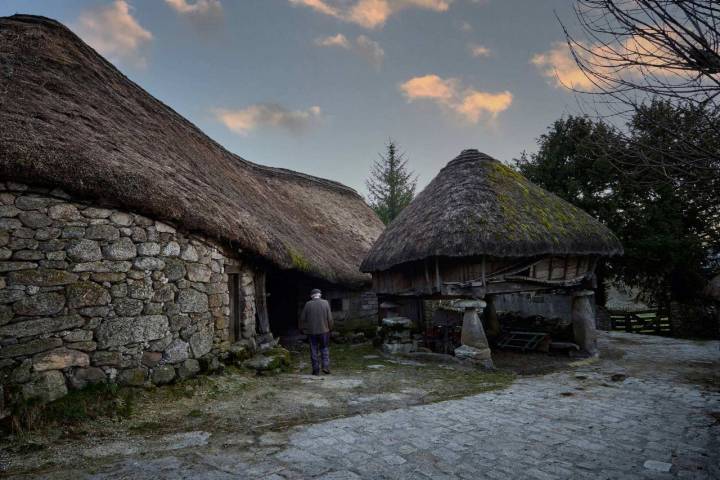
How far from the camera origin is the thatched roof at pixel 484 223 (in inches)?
294

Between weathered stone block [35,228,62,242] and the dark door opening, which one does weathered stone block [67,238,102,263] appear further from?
the dark door opening

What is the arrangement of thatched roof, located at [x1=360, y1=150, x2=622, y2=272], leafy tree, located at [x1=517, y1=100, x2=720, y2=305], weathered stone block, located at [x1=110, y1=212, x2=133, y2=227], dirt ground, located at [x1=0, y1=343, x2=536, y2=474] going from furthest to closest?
leafy tree, located at [x1=517, y1=100, x2=720, y2=305] → thatched roof, located at [x1=360, y1=150, x2=622, y2=272] → weathered stone block, located at [x1=110, y1=212, x2=133, y2=227] → dirt ground, located at [x1=0, y1=343, x2=536, y2=474]

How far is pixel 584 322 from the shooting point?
9.41 m

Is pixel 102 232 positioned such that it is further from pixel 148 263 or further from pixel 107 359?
pixel 107 359

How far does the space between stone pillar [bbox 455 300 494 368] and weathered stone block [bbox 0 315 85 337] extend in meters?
6.21

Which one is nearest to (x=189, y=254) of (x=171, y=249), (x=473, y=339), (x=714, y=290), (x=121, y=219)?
(x=171, y=249)

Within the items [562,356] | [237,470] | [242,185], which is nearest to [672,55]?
[237,470]

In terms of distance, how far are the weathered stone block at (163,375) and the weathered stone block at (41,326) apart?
112cm

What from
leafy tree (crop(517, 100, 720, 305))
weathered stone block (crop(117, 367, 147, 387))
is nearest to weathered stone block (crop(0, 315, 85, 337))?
weathered stone block (crop(117, 367, 147, 387))

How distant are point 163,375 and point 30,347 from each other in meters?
1.52

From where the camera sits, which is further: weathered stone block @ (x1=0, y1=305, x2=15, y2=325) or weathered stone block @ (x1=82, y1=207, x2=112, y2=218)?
weathered stone block @ (x1=82, y1=207, x2=112, y2=218)

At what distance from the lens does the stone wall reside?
14.6 ft

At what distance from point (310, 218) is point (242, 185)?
3141 millimetres

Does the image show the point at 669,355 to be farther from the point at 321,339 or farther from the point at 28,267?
the point at 28,267
